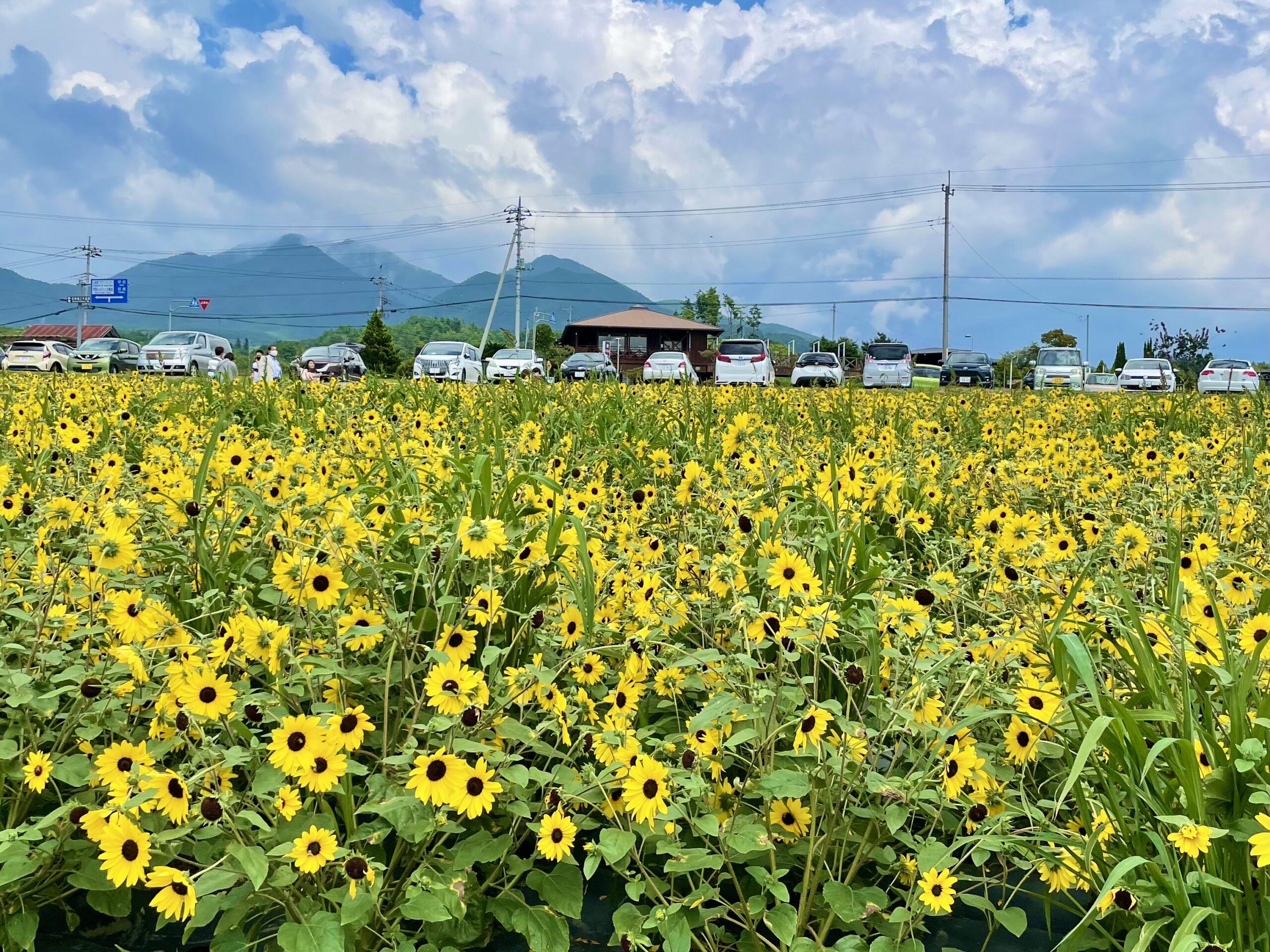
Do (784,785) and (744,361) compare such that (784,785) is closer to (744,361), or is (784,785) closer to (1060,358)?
(744,361)

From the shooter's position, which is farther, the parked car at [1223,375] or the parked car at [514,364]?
the parked car at [1223,375]

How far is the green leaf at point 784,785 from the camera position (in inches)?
55.3

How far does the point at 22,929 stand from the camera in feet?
4.62

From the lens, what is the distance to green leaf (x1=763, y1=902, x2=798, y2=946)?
1.34 m

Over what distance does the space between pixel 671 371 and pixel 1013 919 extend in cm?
763

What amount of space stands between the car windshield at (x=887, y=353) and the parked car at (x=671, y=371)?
30.5 feet

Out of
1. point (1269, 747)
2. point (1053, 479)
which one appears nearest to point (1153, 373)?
point (1053, 479)

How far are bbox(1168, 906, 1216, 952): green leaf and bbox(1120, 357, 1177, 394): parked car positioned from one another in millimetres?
25813

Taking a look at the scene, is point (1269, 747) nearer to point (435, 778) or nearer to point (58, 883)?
point (435, 778)

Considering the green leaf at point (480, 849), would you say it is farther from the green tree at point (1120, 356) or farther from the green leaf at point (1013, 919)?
the green tree at point (1120, 356)

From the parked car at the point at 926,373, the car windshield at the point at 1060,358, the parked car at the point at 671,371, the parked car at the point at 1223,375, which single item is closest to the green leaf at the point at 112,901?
the parked car at the point at 671,371

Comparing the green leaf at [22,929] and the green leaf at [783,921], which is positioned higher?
the green leaf at [783,921]

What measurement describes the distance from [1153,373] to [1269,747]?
2829 cm

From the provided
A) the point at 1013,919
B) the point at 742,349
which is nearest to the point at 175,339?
the point at 742,349
